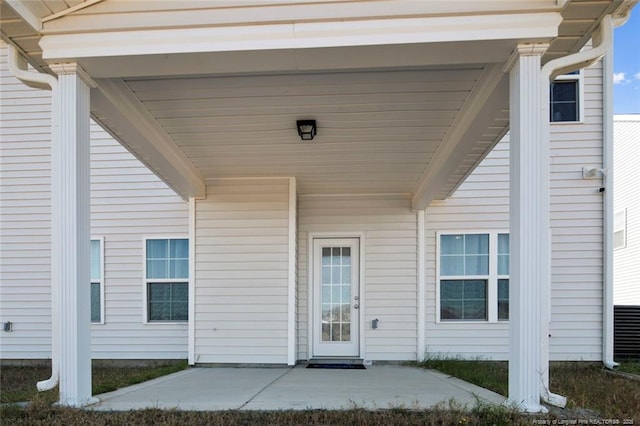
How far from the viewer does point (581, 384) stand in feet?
16.0

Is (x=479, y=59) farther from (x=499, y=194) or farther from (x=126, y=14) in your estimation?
(x=499, y=194)

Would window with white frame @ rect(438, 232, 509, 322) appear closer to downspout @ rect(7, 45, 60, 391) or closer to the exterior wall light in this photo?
the exterior wall light

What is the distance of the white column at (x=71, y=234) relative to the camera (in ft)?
10.3

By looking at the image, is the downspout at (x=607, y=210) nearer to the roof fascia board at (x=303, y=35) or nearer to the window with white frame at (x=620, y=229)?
the roof fascia board at (x=303, y=35)

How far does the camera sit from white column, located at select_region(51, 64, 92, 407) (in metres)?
3.15

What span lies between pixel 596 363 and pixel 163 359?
21.1 ft

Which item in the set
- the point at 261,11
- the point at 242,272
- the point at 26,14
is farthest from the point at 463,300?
the point at 26,14

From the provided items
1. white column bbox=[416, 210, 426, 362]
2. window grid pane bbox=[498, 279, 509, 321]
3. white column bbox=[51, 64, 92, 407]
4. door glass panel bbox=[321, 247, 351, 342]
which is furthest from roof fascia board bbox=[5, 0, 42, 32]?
window grid pane bbox=[498, 279, 509, 321]

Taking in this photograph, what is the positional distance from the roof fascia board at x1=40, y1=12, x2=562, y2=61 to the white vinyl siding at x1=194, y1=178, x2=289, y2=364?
323 centimetres

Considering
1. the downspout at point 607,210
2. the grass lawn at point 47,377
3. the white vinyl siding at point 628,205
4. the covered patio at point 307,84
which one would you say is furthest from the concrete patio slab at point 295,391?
the white vinyl siding at point 628,205

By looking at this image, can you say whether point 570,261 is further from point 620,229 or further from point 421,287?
point 620,229

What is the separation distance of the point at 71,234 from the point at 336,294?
436 centimetres

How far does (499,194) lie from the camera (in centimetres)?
689

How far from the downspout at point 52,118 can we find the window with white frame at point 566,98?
653cm
